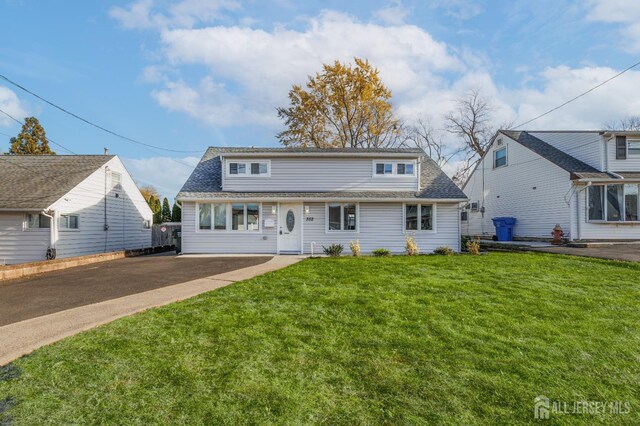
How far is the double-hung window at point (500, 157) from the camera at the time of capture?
21156 mm

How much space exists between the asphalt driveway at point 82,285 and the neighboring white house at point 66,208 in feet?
15.0

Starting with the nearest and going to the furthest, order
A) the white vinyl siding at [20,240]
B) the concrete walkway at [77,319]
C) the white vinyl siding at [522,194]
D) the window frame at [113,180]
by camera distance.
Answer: the concrete walkway at [77,319]
the white vinyl siding at [20,240]
the white vinyl siding at [522,194]
the window frame at [113,180]

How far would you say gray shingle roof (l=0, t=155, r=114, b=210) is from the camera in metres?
14.0

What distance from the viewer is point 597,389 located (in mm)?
3029

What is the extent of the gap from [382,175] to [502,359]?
12291mm

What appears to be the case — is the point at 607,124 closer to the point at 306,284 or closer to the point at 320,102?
the point at 320,102

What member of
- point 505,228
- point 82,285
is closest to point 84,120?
point 82,285

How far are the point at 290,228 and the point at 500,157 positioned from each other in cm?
1527

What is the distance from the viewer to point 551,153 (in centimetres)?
1834

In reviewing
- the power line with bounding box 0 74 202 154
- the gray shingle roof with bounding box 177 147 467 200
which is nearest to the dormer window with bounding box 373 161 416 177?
the gray shingle roof with bounding box 177 147 467 200

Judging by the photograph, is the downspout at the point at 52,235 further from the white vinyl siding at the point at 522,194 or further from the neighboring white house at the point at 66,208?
the white vinyl siding at the point at 522,194

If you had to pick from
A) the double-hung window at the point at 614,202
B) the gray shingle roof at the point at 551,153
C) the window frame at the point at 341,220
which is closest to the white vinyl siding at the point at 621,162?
the gray shingle roof at the point at 551,153

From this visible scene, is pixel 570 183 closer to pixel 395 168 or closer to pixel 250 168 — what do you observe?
pixel 395 168

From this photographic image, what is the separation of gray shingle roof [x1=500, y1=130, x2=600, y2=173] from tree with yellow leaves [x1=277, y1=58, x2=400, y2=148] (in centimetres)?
912
